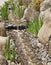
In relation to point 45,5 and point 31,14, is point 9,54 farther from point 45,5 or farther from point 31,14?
point 31,14

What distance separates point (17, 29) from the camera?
28.5 feet

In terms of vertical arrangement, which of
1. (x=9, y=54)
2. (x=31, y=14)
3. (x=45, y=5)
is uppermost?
(x=45, y=5)

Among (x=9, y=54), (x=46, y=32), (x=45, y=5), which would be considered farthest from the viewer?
(x=45, y=5)

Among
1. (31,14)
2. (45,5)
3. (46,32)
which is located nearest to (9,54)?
(46,32)

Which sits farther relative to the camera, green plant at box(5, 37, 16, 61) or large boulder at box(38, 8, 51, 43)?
large boulder at box(38, 8, 51, 43)

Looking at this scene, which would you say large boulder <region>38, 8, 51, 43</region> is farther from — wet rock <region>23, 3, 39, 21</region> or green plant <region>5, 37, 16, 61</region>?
wet rock <region>23, 3, 39, 21</region>

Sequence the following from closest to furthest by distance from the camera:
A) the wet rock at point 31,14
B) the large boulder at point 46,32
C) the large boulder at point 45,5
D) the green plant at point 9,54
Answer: the green plant at point 9,54 < the large boulder at point 46,32 < the large boulder at point 45,5 < the wet rock at point 31,14

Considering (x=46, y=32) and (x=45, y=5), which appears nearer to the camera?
(x=46, y=32)

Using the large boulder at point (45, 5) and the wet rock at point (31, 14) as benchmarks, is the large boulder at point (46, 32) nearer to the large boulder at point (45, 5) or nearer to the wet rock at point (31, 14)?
the large boulder at point (45, 5)

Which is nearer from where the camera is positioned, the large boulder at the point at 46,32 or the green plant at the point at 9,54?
the green plant at the point at 9,54


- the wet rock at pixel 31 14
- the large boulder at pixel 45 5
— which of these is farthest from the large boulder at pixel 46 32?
the wet rock at pixel 31 14

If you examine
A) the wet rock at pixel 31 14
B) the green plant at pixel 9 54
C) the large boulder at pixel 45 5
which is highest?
the large boulder at pixel 45 5

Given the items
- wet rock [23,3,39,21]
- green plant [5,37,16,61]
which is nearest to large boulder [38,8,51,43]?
green plant [5,37,16,61]

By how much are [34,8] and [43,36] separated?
284 cm
